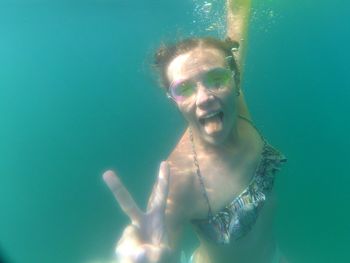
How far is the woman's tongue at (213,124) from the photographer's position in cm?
260

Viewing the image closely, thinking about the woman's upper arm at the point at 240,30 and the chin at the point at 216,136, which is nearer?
the chin at the point at 216,136

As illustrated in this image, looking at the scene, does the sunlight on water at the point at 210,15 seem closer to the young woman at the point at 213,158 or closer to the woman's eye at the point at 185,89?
the young woman at the point at 213,158

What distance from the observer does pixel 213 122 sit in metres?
2.60

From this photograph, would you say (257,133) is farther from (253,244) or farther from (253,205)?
(253,244)

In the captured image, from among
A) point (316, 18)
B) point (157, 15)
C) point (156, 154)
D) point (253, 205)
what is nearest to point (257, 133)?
point (253, 205)

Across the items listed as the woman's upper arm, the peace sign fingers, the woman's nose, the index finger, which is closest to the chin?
the woman's nose

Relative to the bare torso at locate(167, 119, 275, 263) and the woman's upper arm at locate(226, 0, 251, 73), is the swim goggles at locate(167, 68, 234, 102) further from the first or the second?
the woman's upper arm at locate(226, 0, 251, 73)

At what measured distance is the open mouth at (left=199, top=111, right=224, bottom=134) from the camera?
8.53 feet

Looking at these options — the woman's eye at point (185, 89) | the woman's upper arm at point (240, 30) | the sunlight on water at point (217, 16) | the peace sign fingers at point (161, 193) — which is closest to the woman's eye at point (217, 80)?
the woman's eye at point (185, 89)

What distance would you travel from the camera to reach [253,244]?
337 cm

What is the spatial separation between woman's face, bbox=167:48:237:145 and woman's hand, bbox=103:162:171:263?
27.4 inches

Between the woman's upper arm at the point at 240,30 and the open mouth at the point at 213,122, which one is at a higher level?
the woman's upper arm at the point at 240,30

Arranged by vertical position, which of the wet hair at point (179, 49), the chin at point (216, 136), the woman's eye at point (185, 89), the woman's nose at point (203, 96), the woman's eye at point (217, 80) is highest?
the wet hair at point (179, 49)

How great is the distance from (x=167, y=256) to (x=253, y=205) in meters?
1.05
